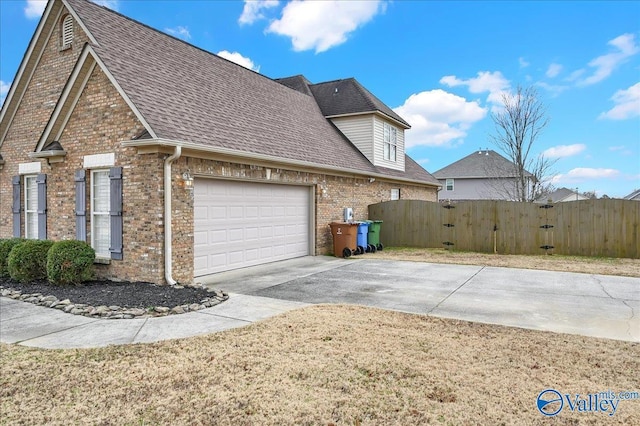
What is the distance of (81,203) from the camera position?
30.0ft

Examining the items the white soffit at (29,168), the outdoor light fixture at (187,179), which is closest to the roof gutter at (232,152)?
the outdoor light fixture at (187,179)

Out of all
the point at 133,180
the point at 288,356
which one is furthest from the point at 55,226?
the point at 288,356

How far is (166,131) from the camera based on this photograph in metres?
8.10

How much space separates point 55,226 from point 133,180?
3287 mm

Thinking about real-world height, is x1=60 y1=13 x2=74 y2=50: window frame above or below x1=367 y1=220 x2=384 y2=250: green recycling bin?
above

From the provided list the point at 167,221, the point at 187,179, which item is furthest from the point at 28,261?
the point at 187,179

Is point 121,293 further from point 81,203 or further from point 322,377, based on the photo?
point 322,377

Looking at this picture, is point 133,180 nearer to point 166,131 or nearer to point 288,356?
point 166,131

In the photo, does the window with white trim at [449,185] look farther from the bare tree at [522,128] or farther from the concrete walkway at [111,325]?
the concrete walkway at [111,325]

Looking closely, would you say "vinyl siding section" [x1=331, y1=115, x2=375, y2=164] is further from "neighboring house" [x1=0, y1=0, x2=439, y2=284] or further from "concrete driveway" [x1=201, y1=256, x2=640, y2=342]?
"concrete driveway" [x1=201, y1=256, x2=640, y2=342]

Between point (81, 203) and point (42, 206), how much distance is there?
1888 millimetres

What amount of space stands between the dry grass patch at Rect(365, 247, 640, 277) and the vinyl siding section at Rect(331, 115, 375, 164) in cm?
458

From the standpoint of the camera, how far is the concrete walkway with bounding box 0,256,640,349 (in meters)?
5.54

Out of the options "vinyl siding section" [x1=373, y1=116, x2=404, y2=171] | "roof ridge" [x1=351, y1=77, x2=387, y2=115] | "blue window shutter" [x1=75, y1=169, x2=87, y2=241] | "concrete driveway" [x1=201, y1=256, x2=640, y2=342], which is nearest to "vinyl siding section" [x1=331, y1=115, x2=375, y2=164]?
"vinyl siding section" [x1=373, y1=116, x2=404, y2=171]
